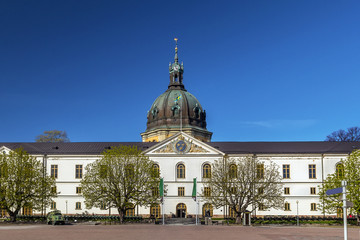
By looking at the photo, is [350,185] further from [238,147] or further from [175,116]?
[175,116]

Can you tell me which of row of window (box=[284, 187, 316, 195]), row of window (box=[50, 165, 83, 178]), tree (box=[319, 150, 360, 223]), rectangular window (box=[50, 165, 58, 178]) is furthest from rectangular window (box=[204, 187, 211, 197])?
rectangular window (box=[50, 165, 58, 178])

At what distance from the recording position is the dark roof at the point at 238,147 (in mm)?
72625

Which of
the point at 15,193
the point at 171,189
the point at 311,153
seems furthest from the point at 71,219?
the point at 311,153

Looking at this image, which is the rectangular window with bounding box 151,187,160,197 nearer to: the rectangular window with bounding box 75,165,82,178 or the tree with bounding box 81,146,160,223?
the tree with bounding box 81,146,160,223

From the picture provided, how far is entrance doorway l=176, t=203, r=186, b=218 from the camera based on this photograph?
2763 inches

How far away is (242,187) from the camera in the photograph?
61281 mm

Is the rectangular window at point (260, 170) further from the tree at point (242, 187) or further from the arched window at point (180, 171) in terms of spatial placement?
the arched window at point (180, 171)

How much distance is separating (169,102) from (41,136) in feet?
108

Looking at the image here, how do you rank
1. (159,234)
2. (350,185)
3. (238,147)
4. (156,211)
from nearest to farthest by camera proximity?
(159,234) → (350,185) → (156,211) → (238,147)

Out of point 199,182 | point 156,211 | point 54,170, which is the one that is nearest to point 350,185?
point 199,182

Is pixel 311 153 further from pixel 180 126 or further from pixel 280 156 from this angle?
pixel 180 126

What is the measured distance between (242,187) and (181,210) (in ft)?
43.9

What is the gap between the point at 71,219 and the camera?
6125 cm

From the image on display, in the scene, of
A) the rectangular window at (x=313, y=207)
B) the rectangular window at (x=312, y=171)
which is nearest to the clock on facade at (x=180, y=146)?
the rectangular window at (x=312, y=171)
